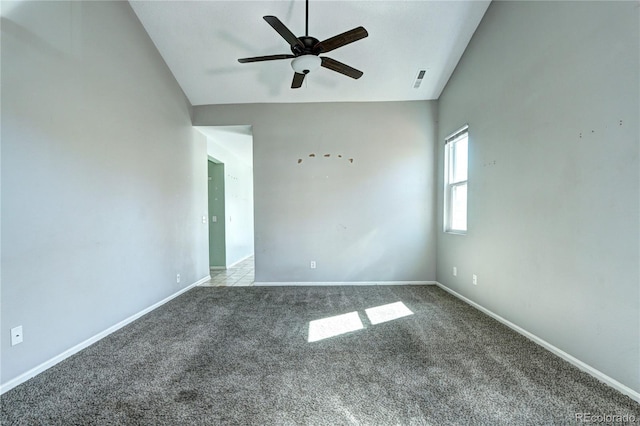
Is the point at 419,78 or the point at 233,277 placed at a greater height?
the point at 419,78

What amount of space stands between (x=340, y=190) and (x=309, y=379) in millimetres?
2902

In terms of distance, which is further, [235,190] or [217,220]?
[235,190]

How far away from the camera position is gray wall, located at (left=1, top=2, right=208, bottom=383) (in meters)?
1.81

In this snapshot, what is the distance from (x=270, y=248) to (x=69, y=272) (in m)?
2.45

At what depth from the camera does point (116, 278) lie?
2.69 metres

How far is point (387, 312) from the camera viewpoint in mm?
3070

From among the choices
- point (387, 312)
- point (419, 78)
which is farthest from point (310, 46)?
point (387, 312)

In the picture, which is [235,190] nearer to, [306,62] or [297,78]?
[297,78]

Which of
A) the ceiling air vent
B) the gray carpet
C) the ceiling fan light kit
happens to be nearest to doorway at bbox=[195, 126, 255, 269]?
the ceiling fan light kit

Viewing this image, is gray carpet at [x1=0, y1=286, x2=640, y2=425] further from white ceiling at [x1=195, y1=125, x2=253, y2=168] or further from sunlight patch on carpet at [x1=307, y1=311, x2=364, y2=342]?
white ceiling at [x1=195, y1=125, x2=253, y2=168]

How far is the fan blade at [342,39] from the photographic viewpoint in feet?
6.97

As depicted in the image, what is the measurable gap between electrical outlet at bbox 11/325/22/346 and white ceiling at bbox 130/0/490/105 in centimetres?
327

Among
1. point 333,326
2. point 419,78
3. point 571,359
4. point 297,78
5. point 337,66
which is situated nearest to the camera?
point 571,359

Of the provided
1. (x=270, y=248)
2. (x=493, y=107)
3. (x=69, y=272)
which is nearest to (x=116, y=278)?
(x=69, y=272)
